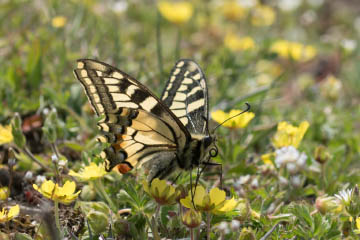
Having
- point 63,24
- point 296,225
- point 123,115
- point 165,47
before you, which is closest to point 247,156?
point 296,225

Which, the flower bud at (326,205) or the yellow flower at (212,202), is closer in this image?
the yellow flower at (212,202)

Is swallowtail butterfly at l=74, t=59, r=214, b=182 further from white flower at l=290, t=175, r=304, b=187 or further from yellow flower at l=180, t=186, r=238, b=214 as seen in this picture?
white flower at l=290, t=175, r=304, b=187

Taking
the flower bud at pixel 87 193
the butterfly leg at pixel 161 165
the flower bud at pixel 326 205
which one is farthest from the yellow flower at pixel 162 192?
the flower bud at pixel 326 205

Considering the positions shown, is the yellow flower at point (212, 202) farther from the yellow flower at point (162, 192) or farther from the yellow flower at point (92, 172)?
the yellow flower at point (92, 172)

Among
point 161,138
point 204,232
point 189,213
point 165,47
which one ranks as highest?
point 165,47

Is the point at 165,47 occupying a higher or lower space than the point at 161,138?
higher

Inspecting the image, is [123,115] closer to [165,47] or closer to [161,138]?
[161,138]
